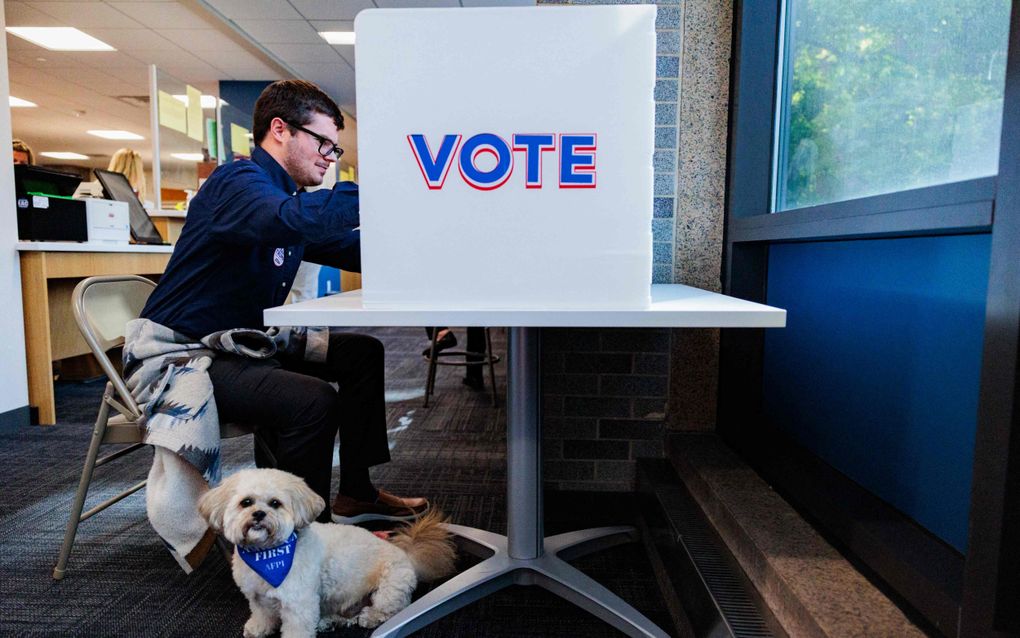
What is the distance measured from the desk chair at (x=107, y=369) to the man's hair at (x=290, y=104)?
0.56 meters

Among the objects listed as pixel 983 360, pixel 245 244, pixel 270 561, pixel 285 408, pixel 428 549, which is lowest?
pixel 428 549

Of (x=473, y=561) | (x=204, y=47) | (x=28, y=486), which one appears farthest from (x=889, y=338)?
(x=204, y=47)

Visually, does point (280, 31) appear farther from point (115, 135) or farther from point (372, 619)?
point (115, 135)

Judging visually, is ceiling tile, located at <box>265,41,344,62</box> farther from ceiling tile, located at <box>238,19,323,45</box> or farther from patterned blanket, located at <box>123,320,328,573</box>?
patterned blanket, located at <box>123,320,328,573</box>

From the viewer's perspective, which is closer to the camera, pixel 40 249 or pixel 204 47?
pixel 40 249

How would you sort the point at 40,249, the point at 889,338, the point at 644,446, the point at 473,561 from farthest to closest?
→ the point at 40,249, the point at 644,446, the point at 473,561, the point at 889,338

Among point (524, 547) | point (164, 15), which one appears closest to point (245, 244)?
point (524, 547)

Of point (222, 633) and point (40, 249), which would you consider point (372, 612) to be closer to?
point (222, 633)

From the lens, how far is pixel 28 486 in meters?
2.15

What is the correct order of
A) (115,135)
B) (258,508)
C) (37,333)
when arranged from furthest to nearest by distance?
(115,135)
(37,333)
(258,508)

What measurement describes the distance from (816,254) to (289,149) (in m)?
1.32

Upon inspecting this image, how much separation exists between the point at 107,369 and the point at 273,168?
24.0 inches

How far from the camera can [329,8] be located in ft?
16.0

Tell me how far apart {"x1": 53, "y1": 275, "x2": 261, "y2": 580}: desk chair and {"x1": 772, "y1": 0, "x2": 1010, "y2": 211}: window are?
1.44 meters
